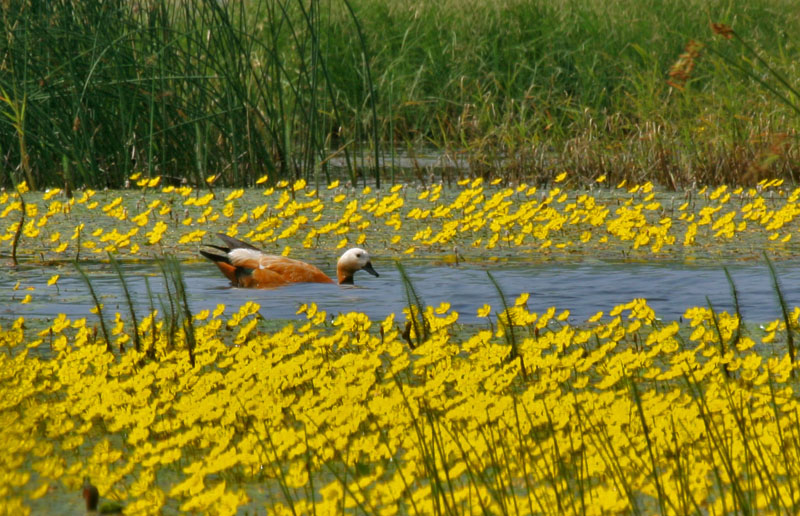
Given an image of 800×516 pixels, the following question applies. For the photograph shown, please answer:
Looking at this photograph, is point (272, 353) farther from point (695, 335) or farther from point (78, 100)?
point (78, 100)

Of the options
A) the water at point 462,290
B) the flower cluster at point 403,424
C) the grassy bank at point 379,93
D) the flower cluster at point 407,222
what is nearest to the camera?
the flower cluster at point 403,424

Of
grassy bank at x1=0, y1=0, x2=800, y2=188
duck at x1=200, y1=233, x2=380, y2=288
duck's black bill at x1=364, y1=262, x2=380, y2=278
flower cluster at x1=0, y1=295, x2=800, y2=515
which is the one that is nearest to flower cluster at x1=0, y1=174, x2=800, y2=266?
grassy bank at x1=0, y1=0, x2=800, y2=188

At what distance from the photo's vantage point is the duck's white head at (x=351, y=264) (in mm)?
5734

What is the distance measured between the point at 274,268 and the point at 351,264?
36 cm

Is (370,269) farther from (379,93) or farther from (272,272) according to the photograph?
(379,93)

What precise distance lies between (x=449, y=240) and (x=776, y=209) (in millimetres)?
2339

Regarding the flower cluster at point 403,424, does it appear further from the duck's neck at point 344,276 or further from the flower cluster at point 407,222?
the flower cluster at point 407,222

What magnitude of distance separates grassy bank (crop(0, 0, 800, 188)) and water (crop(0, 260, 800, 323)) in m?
0.67

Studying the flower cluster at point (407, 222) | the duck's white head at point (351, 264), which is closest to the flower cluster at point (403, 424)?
the duck's white head at point (351, 264)

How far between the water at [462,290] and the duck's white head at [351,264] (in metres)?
0.07

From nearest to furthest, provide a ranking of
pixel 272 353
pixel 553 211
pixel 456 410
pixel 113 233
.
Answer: pixel 456 410
pixel 272 353
pixel 113 233
pixel 553 211

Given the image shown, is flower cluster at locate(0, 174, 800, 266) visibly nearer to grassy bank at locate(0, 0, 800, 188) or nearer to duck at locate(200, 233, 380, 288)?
grassy bank at locate(0, 0, 800, 188)

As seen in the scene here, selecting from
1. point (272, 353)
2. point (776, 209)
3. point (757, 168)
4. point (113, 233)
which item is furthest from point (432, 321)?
point (776, 209)

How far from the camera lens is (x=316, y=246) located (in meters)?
6.96
